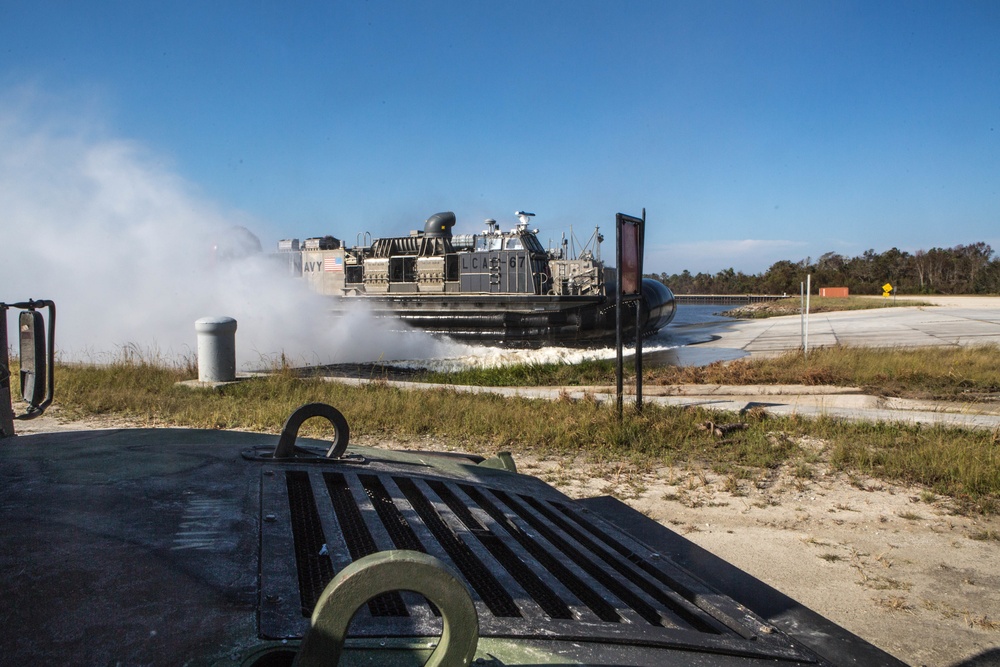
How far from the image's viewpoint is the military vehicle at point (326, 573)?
1105mm

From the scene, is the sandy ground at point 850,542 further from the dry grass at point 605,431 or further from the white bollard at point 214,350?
the white bollard at point 214,350

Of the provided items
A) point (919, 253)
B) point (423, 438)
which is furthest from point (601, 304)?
point (919, 253)

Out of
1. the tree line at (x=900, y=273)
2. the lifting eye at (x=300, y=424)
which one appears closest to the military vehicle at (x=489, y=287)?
the lifting eye at (x=300, y=424)

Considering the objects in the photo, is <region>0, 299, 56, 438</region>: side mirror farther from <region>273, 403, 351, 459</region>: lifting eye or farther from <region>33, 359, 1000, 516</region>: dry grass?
<region>33, 359, 1000, 516</region>: dry grass

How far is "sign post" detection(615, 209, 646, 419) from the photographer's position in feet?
24.4

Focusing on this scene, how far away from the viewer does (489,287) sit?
23.5 meters

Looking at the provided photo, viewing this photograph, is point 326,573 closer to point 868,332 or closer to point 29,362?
point 29,362

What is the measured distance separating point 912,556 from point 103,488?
3935 mm

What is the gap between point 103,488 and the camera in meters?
1.69

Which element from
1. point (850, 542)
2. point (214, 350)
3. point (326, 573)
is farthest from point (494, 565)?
point (214, 350)

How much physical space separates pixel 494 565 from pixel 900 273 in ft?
212

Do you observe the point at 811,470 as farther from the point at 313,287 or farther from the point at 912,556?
the point at 313,287

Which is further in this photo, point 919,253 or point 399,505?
point 919,253

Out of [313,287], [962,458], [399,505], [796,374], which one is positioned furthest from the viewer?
[313,287]
